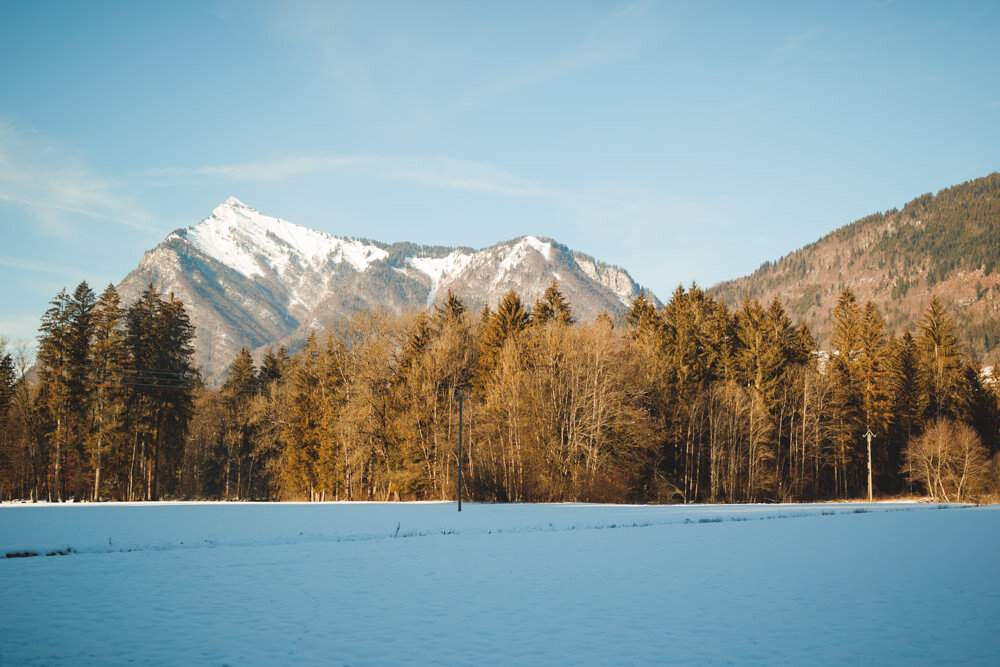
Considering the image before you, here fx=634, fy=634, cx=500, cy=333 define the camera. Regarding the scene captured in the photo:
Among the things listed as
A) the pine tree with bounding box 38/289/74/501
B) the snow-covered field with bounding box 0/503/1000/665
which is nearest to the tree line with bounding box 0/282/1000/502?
the pine tree with bounding box 38/289/74/501

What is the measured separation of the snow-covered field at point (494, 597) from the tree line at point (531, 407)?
21477mm

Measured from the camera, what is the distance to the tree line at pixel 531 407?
142 ft

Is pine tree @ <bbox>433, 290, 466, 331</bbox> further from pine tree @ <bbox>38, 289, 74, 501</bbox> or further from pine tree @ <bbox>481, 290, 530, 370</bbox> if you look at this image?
pine tree @ <bbox>38, 289, 74, 501</bbox>

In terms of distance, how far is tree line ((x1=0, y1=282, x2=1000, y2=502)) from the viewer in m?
43.2

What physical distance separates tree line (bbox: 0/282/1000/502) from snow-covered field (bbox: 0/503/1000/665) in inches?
846

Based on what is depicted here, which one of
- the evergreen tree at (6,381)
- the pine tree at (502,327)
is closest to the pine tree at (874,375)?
the pine tree at (502,327)

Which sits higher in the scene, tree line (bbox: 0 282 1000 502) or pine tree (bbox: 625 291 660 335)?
pine tree (bbox: 625 291 660 335)

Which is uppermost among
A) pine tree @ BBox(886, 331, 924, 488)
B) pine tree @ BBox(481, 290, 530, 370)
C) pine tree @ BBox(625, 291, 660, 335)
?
pine tree @ BBox(625, 291, 660, 335)

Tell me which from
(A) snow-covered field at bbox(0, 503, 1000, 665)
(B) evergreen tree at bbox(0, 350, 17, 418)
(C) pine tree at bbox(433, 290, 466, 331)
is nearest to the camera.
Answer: (A) snow-covered field at bbox(0, 503, 1000, 665)

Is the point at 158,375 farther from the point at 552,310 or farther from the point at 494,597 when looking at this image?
the point at 494,597

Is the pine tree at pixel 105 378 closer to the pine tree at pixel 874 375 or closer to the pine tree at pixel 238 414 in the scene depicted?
the pine tree at pixel 238 414

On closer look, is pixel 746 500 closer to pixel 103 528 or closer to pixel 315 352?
pixel 315 352

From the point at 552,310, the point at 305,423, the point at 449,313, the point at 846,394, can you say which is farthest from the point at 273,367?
the point at 846,394

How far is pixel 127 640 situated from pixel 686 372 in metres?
48.4
